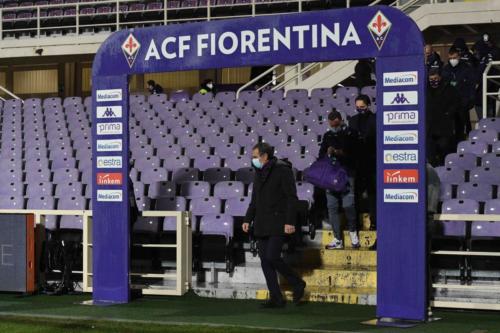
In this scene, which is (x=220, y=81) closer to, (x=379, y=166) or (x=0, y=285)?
(x=0, y=285)

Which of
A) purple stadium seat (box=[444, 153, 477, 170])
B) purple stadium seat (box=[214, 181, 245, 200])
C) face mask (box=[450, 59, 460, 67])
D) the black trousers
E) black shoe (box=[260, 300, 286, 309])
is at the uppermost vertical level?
face mask (box=[450, 59, 460, 67])

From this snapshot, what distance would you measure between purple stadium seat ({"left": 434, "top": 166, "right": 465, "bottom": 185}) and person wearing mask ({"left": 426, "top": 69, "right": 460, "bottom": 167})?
76 cm

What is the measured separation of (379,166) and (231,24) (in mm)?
2523

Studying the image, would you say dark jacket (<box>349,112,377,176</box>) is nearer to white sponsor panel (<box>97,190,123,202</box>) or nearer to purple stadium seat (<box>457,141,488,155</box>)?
purple stadium seat (<box>457,141,488,155</box>)

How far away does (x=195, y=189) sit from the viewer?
1481cm

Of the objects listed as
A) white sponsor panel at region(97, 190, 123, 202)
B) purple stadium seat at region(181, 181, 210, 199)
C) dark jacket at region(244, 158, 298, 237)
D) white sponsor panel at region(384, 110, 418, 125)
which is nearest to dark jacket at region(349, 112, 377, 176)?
dark jacket at region(244, 158, 298, 237)

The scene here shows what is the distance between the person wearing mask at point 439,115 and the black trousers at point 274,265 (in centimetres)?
391

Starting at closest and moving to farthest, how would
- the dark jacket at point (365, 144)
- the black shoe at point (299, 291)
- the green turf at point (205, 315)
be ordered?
the green turf at point (205, 315) → the black shoe at point (299, 291) → the dark jacket at point (365, 144)

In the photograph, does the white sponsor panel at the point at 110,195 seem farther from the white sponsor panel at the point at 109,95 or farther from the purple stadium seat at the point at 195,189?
the purple stadium seat at the point at 195,189

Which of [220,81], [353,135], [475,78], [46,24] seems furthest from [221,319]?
[46,24]

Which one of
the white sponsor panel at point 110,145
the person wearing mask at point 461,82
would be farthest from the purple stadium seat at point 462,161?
the white sponsor panel at point 110,145

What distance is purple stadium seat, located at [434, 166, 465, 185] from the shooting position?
44.2ft

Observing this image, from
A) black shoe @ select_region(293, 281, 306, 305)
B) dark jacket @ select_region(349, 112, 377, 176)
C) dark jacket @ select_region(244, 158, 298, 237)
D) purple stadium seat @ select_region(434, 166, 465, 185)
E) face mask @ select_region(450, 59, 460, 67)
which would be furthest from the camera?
face mask @ select_region(450, 59, 460, 67)

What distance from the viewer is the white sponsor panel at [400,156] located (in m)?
10.3
